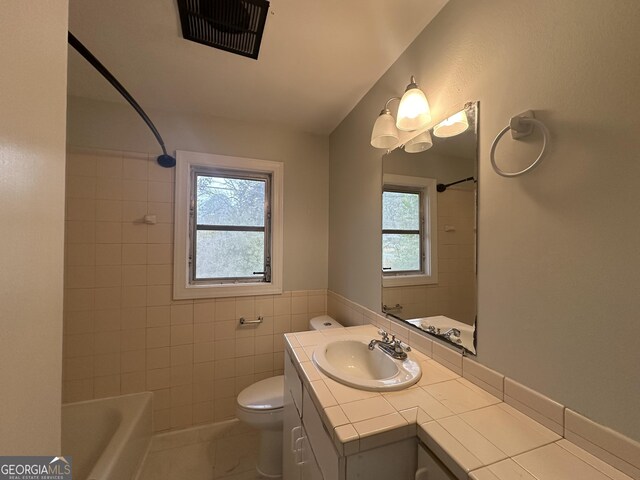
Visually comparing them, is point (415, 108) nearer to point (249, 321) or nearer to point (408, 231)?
point (408, 231)

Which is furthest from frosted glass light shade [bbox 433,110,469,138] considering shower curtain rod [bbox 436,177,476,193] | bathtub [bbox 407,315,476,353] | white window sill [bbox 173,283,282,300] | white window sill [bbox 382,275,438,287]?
white window sill [bbox 173,283,282,300]

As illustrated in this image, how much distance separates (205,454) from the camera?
165 centimetres

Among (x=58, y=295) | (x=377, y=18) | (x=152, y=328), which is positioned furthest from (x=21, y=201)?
(x=152, y=328)

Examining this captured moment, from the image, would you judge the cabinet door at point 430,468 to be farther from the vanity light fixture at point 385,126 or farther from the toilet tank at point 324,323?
the vanity light fixture at point 385,126

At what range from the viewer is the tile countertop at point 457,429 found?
0.57 metres

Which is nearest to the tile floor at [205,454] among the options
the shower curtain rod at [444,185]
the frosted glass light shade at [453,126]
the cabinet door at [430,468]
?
the cabinet door at [430,468]

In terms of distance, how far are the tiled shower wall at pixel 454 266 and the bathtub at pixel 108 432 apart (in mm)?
1772

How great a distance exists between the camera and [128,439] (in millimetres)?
1425

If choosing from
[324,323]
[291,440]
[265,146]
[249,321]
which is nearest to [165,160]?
[265,146]

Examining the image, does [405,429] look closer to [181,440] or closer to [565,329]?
[565,329]

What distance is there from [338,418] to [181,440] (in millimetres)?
1722

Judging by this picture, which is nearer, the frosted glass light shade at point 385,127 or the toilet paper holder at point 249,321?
the frosted glass light shade at point 385,127

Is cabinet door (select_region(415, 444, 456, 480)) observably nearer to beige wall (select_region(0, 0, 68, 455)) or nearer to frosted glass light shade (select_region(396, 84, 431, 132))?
beige wall (select_region(0, 0, 68, 455))

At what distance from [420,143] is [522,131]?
0.52m
